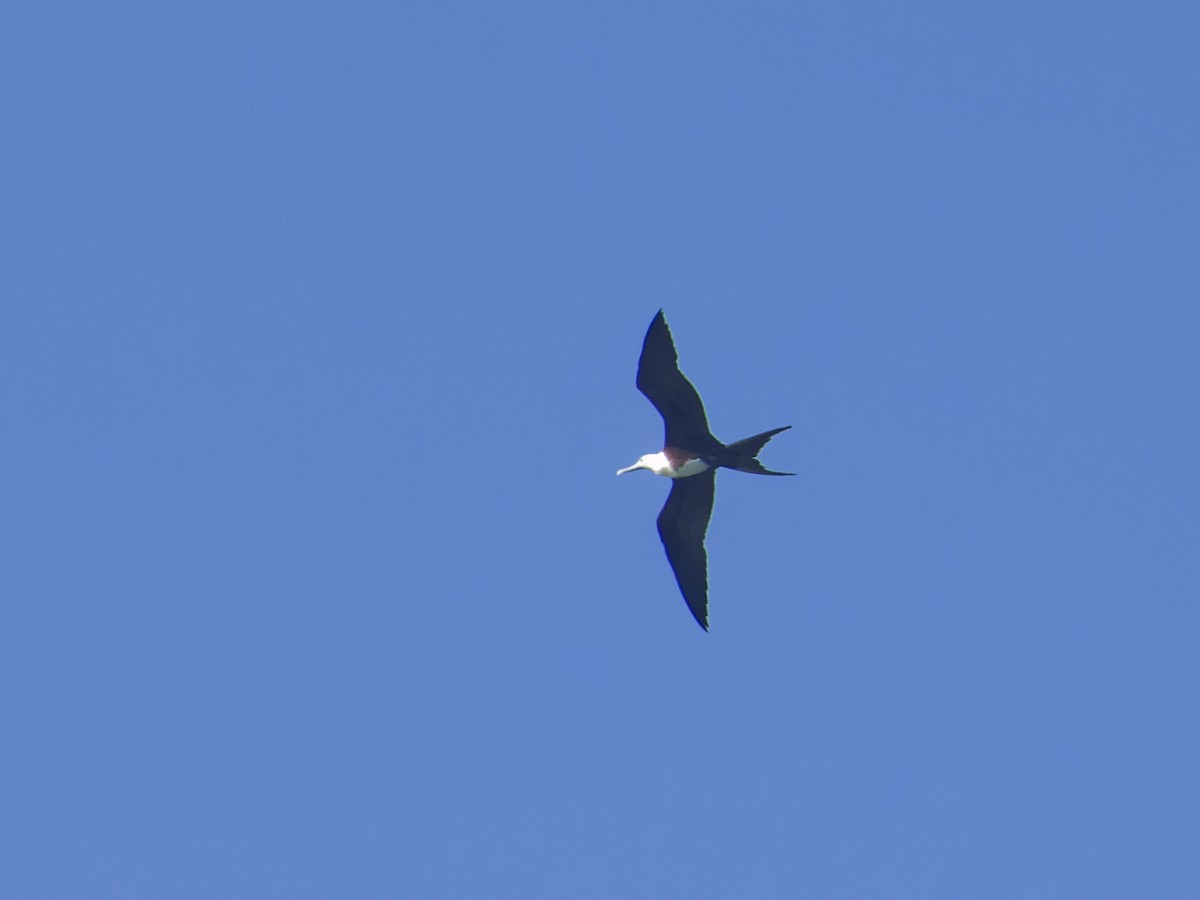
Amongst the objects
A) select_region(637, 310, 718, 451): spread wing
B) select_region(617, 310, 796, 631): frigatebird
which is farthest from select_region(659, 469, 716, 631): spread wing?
select_region(637, 310, 718, 451): spread wing

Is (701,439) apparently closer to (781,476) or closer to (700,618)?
(781,476)

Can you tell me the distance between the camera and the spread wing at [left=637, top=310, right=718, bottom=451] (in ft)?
68.8

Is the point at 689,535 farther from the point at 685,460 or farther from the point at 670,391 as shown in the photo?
the point at 670,391

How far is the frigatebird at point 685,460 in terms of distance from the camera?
68.8 feet

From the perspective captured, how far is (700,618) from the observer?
2316cm

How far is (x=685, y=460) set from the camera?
71.9 feet

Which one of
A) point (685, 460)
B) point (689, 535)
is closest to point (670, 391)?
point (685, 460)

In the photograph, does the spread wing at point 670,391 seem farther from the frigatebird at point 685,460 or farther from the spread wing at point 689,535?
the spread wing at point 689,535

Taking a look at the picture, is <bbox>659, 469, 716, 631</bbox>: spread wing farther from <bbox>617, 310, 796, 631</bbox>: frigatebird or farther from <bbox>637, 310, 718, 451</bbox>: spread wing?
<bbox>637, 310, 718, 451</bbox>: spread wing

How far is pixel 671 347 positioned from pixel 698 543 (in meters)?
3.28

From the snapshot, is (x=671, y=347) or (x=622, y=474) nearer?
(x=671, y=347)

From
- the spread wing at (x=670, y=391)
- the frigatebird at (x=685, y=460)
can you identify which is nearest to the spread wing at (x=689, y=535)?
the frigatebird at (x=685, y=460)

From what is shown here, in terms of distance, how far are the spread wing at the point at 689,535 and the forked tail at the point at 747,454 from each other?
1.39 metres

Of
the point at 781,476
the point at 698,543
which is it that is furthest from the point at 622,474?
the point at 781,476
